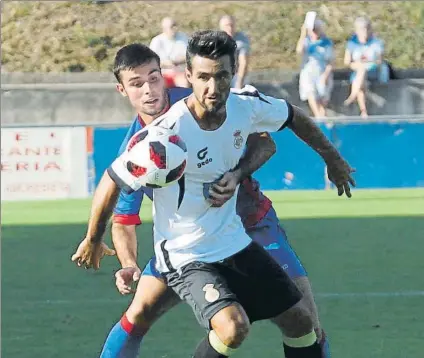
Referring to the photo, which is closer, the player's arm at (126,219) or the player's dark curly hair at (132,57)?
the player's dark curly hair at (132,57)

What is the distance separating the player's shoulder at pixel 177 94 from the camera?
554cm

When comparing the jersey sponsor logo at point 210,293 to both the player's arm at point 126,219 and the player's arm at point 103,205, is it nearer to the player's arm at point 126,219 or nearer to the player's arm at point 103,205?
the player's arm at point 103,205

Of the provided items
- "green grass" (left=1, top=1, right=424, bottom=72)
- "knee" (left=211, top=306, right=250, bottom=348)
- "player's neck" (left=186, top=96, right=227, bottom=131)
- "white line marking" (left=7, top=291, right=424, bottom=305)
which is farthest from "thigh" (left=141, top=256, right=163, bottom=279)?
"green grass" (left=1, top=1, right=424, bottom=72)

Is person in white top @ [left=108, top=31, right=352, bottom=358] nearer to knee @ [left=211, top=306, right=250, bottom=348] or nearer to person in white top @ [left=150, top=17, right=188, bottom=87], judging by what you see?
knee @ [left=211, top=306, right=250, bottom=348]

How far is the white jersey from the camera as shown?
5062 millimetres

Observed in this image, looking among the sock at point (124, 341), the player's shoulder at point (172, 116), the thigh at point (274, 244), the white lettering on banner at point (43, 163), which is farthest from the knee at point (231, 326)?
the white lettering on banner at point (43, 163)

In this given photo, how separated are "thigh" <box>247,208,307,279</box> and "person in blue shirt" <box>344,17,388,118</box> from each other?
11.2 meters

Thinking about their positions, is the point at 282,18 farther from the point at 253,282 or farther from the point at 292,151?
the point at 253,282

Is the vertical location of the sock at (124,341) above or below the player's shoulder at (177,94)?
below

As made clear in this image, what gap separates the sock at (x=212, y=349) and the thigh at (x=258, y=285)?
23 cm

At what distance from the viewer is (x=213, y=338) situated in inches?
200

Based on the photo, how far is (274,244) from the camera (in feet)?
19.5

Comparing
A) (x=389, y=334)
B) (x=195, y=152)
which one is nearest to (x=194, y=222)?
(x=195, y=152)

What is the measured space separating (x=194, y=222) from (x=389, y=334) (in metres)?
2.33
